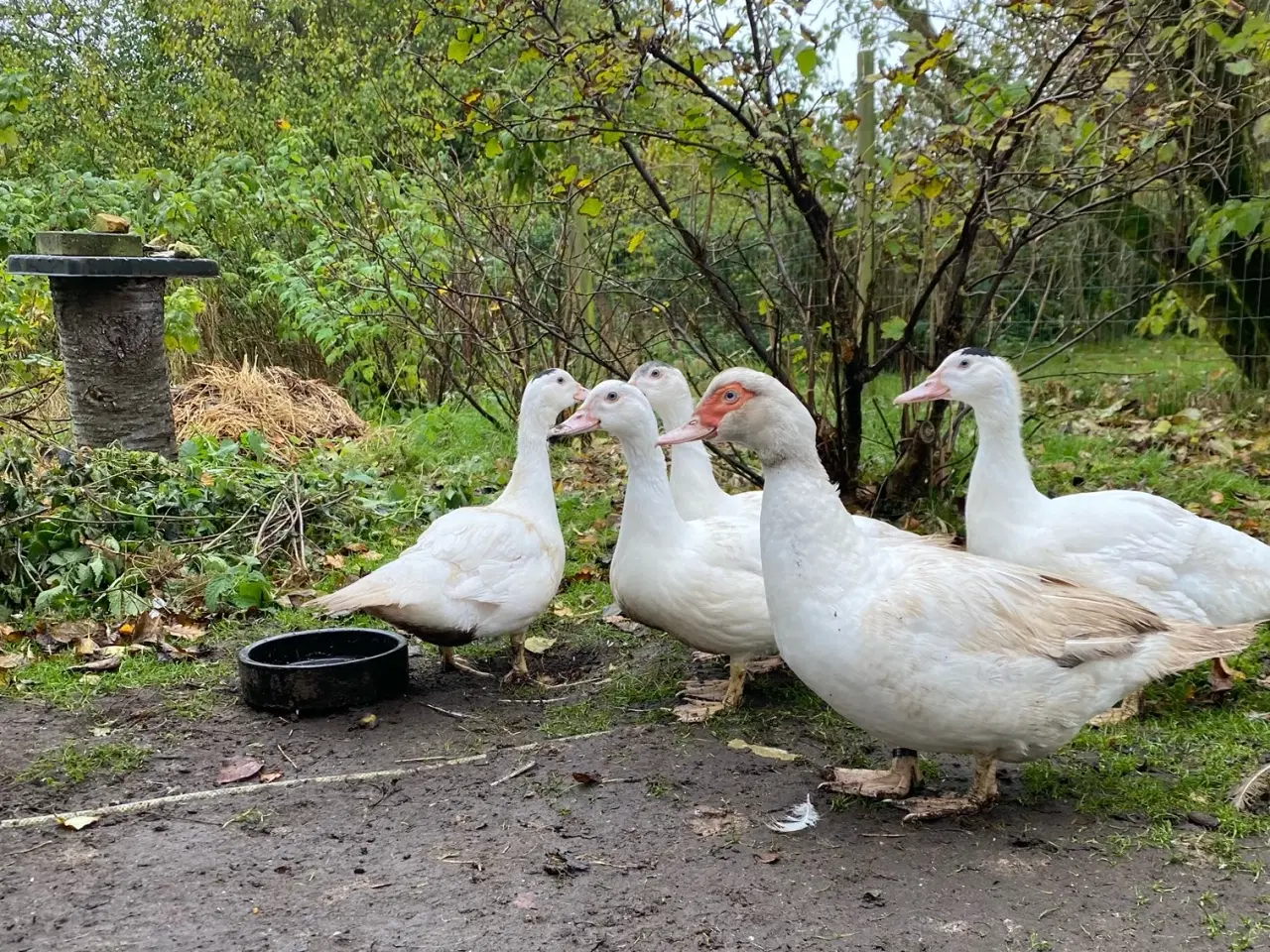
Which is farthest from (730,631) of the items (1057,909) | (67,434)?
(67,434)

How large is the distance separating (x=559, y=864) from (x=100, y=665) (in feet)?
8.59

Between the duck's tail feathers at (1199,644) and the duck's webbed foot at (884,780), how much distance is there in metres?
0.81

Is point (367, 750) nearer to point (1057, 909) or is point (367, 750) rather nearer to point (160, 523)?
point (1057, 909)

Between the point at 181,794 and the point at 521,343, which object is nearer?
the point at 181,794

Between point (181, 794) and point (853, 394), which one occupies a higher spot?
point (853, 394)

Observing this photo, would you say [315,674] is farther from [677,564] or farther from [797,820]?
[797,820]

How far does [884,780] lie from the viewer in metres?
3.30

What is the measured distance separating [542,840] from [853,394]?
10.2ft

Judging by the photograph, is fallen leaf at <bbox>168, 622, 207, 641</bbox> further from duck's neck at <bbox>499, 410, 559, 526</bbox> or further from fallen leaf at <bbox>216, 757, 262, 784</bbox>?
duck's neck at <bbox>499, 410, 559, 526</bbox>

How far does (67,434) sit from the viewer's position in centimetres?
736

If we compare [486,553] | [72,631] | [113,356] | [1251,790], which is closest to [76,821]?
[486,553]

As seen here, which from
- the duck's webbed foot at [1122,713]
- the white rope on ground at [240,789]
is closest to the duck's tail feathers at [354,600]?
the white rope on ground at [240,789]

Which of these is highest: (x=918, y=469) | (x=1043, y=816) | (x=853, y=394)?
(x=853, y=394)

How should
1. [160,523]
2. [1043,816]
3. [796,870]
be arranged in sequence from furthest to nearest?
[160,523] → [1043,816] → [796,870]
